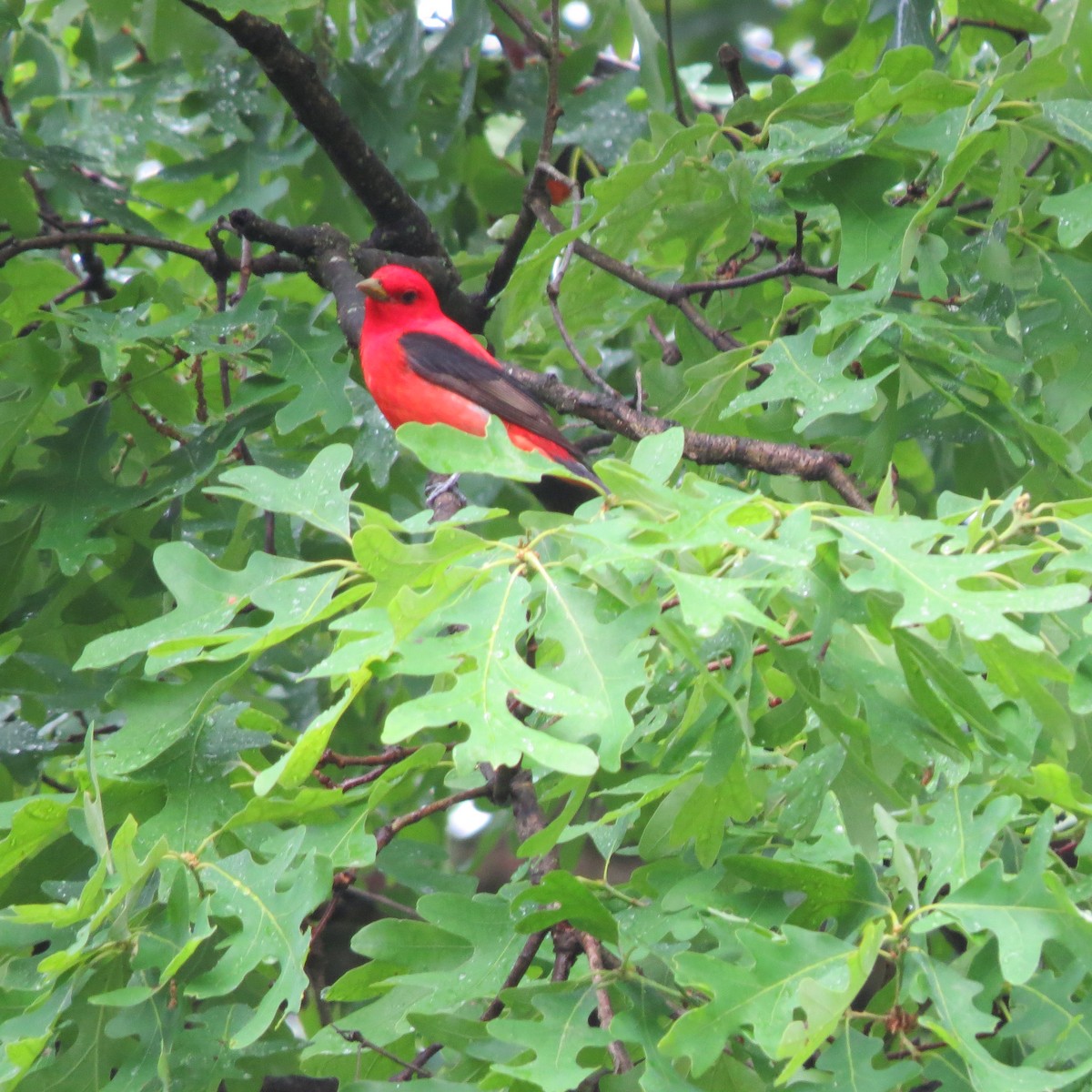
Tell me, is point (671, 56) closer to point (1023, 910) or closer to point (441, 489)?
point (441, 489)

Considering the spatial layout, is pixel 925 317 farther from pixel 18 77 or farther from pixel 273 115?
pixel 18 77

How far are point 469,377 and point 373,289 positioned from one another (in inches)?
17.8

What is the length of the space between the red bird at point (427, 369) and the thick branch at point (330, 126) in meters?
0.15

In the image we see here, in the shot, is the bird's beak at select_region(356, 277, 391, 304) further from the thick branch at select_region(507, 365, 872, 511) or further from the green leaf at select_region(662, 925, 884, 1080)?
the green leaf at select_region(662, 925, 884, 1080)

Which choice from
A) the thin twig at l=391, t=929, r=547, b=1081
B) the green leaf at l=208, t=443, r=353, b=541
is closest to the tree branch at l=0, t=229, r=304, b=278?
the green leaf at l=208, t=443, r=353, b=541

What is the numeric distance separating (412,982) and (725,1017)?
25.8 inches

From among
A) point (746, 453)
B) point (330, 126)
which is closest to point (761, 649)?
point (746, 453)

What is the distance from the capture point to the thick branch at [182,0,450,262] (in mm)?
3979

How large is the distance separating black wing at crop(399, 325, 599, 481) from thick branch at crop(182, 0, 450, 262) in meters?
0.35

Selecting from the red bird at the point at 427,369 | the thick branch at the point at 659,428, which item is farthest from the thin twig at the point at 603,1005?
the red bird at the point at 427,369

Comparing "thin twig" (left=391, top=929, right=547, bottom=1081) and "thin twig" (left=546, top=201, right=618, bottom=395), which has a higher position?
"thin twig" (left=546, top=201, right=618, bottom=395)

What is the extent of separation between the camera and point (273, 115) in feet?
15.1

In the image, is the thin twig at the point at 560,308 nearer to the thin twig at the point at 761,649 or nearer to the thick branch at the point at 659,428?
the thick branch at the point at 659,428

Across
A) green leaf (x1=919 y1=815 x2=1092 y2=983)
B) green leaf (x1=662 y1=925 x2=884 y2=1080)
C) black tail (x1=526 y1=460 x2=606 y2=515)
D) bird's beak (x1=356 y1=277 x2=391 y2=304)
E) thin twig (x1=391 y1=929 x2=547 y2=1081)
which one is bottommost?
black tail (x1=526 y1=460 x2=606 y2=515)
